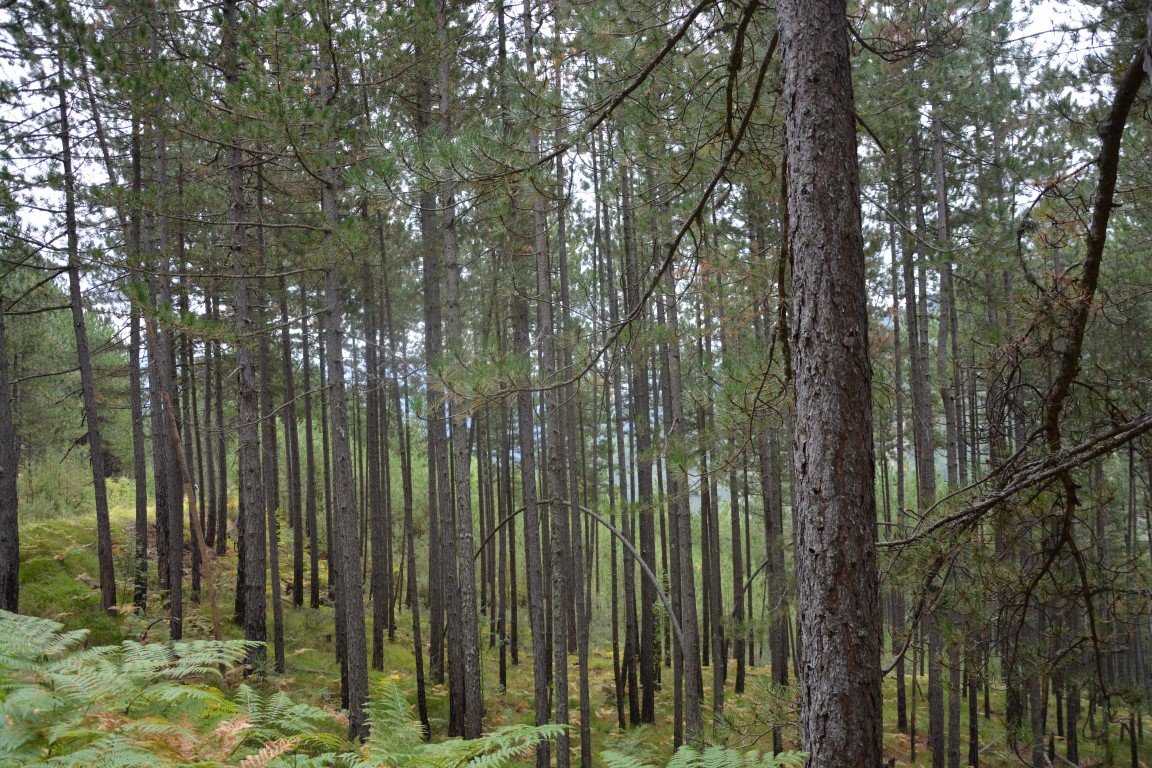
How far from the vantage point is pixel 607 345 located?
4031mm

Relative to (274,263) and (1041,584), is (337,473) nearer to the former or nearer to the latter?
(274,263)

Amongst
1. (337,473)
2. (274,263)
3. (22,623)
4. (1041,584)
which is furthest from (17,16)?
(1041,584)

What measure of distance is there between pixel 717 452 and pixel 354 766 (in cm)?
326

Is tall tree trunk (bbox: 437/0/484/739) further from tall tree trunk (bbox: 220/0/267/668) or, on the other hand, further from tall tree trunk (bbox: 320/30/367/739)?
tall tree trunk (bbox: 220/0/267/668)

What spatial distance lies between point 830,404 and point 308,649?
14496 millimetres

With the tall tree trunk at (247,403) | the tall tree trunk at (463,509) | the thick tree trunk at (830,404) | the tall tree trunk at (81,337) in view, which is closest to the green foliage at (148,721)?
the thick tree trunk at (830,404)

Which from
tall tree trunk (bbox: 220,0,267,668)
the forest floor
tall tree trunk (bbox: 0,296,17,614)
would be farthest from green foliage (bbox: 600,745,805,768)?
tall tree trunk (bbox: 0,296,17,614)

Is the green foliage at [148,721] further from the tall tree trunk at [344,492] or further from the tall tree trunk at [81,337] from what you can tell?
the tall tree trunk at [81,337]

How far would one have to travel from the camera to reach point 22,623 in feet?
13.8

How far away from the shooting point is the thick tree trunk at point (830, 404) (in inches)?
101

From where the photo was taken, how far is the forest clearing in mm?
2924

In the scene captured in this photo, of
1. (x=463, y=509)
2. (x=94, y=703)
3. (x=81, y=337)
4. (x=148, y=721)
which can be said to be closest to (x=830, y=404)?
(x=148, y=721)

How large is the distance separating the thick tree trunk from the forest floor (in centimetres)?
748

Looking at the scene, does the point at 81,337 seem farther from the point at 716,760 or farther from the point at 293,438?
the point at 716,760
